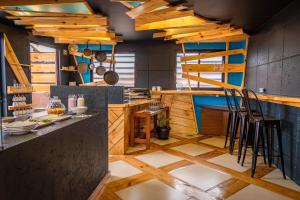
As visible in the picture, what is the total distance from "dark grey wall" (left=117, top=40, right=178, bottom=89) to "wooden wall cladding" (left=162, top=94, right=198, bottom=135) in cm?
38

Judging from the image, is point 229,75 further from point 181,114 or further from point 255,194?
point 255,194

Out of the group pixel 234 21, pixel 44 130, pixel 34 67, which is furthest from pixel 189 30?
pixel 34 67

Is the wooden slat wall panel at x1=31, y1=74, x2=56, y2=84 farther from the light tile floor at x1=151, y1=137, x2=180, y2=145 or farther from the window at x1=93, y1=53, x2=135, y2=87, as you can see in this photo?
the light tile floor at x1=151, y1=137, x2=180, y2=145

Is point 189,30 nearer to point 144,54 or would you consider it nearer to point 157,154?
point 144,54

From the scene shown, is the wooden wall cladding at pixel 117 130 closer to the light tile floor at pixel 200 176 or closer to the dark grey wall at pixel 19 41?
the light tile floor at pixel 200 176

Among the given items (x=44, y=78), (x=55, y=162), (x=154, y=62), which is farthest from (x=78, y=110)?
(x=44, y=78)

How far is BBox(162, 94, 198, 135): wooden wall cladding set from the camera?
545cm

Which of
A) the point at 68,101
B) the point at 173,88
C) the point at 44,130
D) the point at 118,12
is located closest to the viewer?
the point at 44,130

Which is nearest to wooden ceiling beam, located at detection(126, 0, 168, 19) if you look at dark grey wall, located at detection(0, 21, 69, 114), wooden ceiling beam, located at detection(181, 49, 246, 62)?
wooden ceiling beam, located at detection(181, 49, 246, 62)

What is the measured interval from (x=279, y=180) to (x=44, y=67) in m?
5.90

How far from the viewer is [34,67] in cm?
604

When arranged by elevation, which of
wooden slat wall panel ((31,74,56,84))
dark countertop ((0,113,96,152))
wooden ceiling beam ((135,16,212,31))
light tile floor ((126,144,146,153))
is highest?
wooden ceiling beam ((135,16,212,31))

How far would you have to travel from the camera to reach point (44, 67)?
5906mm

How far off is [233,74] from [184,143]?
219cm
